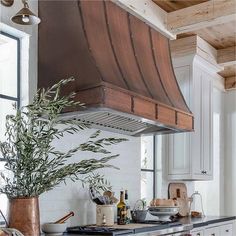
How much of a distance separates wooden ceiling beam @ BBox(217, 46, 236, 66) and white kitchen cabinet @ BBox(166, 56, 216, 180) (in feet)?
1.55

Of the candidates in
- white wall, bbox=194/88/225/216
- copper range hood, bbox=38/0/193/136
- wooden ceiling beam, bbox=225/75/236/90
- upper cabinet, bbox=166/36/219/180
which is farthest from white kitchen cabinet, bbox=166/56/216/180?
wooden ceiling beam, bbox=225/75/236/90

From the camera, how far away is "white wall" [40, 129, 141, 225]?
3.27 meters

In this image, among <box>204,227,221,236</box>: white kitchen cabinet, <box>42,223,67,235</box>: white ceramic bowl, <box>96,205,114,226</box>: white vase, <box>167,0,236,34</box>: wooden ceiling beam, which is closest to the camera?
<box>42,223,67,235</box>: white ceramic bowl

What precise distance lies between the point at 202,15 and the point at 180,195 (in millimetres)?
1975

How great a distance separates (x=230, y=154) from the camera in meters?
6.51

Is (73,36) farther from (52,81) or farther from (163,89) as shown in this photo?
(163,89)

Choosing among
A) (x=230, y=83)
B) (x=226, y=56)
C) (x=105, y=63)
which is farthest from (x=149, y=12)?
(x=230, y=83)

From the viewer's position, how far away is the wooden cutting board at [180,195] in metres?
4.68

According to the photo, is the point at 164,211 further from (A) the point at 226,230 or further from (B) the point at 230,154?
(B) the point at 230,154

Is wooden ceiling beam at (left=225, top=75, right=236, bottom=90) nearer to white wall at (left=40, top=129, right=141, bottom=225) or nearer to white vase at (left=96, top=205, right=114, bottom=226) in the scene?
white wall at (left=40, top=129, right=141, bottom=225)

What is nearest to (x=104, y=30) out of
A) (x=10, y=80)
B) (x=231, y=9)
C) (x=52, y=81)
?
(x=52, y=81)

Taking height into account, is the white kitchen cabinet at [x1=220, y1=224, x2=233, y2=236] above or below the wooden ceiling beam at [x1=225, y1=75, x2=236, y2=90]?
below

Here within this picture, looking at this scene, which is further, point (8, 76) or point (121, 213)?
point (121, 213)

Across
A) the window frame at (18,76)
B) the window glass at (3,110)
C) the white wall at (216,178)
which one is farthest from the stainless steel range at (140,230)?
the white wall at (216,178)
